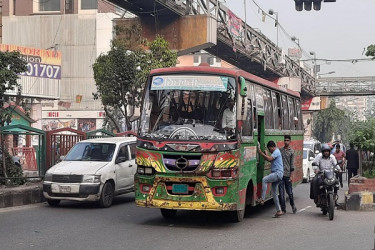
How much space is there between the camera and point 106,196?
14305mm

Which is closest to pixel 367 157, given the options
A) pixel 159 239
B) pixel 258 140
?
pixel 258 140

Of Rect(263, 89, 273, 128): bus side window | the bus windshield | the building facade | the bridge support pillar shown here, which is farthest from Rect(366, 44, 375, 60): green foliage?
the building facade

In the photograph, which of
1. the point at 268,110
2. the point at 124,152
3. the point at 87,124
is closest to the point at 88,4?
the point at 87,124

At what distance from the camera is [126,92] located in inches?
1070

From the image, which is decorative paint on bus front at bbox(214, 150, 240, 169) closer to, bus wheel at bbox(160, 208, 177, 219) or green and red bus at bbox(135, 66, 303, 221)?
green and red bus at bbox(135, 66, 303, 221)

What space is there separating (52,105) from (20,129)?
5625 centimetres

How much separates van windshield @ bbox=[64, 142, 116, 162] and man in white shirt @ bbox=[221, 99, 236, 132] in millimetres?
4794

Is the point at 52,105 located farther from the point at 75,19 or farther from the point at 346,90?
the point at 346,90

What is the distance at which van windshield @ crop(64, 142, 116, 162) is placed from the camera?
581 inches

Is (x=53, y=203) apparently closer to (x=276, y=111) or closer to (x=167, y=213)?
(x=167, y=213)

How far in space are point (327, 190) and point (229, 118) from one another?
3.31m

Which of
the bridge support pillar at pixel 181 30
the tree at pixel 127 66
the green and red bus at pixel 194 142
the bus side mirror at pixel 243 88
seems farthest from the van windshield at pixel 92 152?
the bridge support pillar at pixel 181 30

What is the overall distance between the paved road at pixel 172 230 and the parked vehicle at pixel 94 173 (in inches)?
16.0

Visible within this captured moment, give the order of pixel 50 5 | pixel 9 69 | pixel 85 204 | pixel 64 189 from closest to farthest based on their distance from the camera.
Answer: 1. pixel 64 189
2. pixel 85 204
3. pixel 9 69
4. pixel 50 5
